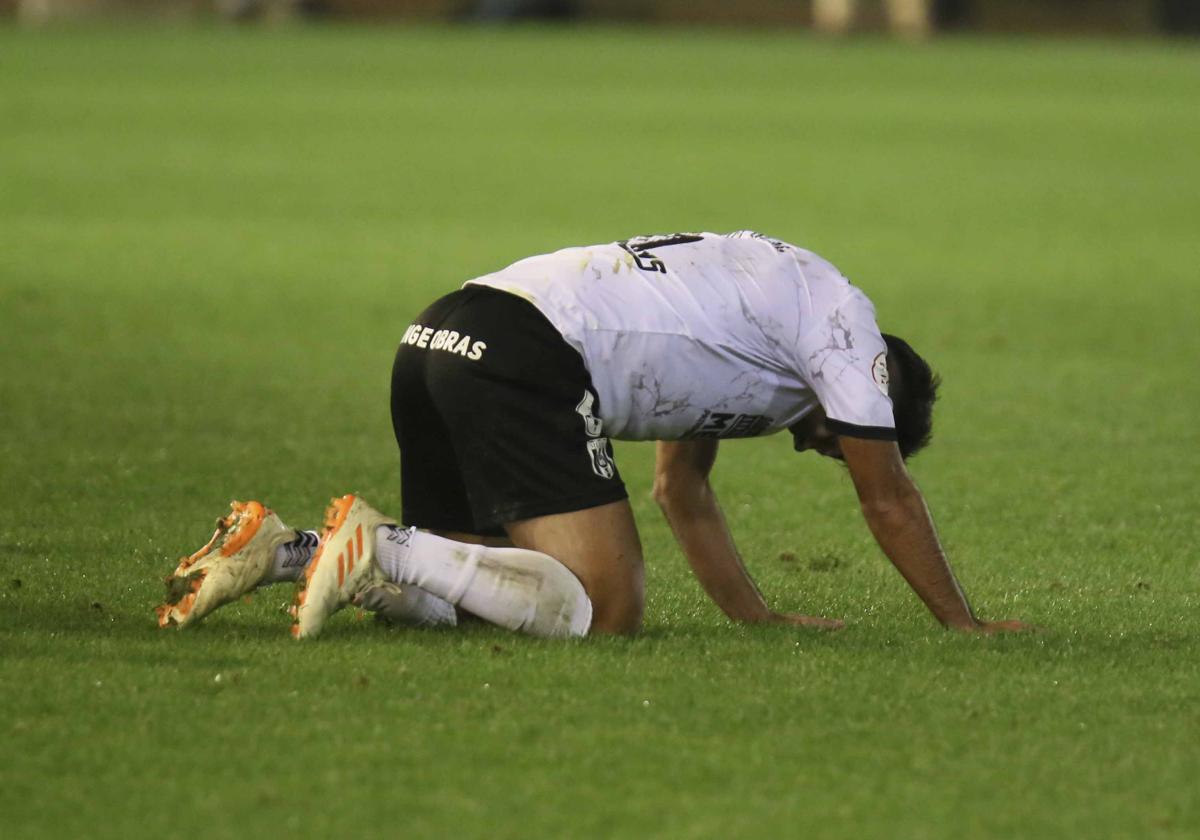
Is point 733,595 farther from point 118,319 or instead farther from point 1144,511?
point 118,319

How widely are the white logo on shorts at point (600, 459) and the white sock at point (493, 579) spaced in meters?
0.28

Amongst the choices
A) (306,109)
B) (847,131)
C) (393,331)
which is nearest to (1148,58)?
(847,131)

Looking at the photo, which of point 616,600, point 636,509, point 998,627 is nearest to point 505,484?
point 616,600

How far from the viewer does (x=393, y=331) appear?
1385 centimetres

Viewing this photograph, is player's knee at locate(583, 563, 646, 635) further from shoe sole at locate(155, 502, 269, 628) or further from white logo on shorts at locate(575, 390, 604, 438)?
shoe sole at locate(155, 502, 269, 628)

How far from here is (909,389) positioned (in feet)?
20.3

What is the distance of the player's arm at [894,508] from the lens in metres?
5.86

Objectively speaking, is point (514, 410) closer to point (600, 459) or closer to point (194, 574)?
point (600, 459)

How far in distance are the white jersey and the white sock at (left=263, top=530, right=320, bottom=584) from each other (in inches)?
36.5

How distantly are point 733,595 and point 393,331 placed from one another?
24.9 ft

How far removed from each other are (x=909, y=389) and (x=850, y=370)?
1.24 feet

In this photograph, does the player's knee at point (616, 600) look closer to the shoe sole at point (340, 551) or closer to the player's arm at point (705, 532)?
the player's arm at point (705, 532)

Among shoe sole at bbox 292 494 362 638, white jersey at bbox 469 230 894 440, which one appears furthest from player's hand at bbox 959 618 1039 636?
shoe sole at bbox 292 494 362 638

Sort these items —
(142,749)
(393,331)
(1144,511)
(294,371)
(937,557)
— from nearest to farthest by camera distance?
(142,749) < (937,557) < (1144,511) < (294,371) < (393,331)
